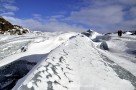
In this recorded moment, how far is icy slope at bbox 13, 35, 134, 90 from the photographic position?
3545 mm

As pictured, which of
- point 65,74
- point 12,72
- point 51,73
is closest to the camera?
point 51,73

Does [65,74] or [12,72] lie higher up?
[65,74]

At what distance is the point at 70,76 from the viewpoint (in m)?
4.09

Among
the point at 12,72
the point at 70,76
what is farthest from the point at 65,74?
the point at 12,72

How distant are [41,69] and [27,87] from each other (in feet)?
2.31

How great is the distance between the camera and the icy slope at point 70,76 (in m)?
3.54

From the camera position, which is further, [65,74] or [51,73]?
[65,74]

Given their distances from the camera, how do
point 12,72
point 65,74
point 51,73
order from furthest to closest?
point 12,72 < point 65,74 < point 51,73

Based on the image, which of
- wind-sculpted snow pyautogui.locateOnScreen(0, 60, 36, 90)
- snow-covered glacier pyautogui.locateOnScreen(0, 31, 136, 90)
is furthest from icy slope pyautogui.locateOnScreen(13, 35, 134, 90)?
wind-sculpted snow pyautogui.locateOnScreen(0, 60, 36, 90)

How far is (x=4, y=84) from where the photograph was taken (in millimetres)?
5512

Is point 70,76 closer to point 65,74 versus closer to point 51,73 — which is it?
point 65,74

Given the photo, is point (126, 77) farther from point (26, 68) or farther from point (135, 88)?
point (26, 68)

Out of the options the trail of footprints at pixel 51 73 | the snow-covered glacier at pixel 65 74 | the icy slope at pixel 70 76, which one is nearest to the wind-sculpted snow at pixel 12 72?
the snow-covered glacier at pixel 65 74

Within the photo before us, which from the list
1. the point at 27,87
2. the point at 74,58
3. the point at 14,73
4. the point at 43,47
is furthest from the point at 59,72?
the point at 43,47
